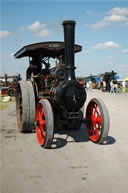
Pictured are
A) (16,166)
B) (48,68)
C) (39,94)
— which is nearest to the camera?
(16,166)

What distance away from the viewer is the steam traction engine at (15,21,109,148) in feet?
13.0

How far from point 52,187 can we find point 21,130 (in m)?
2.74

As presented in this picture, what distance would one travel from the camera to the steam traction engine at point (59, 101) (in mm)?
3959

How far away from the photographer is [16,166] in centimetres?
328

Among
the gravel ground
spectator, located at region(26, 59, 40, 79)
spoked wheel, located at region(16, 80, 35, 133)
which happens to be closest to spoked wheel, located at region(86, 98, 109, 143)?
the gravel ground

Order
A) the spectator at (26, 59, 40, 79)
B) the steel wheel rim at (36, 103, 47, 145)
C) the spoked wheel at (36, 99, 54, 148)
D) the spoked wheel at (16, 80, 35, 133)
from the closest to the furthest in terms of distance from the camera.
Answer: the spoked wheel at (36, 99, 54, 148) → the steel wheel rim at (36, 103, 47, 145) → the spoked wheel at (16, 80, 35, 133) → the spectator at (26, 59, 40, 79)

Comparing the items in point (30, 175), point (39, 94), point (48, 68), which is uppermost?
point (48, 68)

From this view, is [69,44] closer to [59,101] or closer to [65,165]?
[59,101]

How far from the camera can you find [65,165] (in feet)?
10.8

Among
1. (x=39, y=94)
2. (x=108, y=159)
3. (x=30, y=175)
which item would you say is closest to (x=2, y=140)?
(x=39, y=94)

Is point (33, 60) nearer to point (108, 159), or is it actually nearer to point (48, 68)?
point (48, 68)

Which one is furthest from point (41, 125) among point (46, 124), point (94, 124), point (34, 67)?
point (34, 67)

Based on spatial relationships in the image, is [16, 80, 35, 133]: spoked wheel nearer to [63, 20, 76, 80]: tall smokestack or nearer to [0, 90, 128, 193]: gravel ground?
[0, 90, 128, 193]: gravel ground

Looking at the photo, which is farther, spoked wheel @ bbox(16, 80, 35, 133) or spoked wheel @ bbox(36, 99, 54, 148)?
spoked wheel @ bbox(16, 80, 35, 133)
